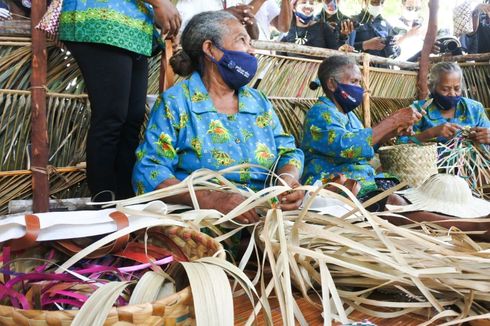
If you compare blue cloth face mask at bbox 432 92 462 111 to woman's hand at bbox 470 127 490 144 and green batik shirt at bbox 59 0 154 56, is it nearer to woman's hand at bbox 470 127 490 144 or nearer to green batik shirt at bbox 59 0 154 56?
woman's hand at bbox 470 127 490 144

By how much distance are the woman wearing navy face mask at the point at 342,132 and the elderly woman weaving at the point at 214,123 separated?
0.46m

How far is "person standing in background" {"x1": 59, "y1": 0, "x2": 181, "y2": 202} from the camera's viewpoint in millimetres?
1616

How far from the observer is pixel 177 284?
63 cm

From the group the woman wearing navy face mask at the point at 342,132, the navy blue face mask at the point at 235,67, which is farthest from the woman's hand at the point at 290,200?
the woman wearing navy face mask at the point at 342,132

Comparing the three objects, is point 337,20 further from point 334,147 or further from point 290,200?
point 290,200

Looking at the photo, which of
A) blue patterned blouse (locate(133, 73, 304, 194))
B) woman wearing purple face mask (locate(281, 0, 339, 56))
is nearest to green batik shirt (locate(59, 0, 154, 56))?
blue patterned blouse (locate(133, 73, 304, 194))

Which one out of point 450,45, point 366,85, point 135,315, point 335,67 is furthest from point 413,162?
point 450,45

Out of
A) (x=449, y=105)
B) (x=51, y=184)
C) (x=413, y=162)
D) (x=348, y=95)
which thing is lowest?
(x=51, y=184)

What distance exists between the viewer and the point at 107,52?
1.66 metres

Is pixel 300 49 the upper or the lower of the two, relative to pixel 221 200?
upper

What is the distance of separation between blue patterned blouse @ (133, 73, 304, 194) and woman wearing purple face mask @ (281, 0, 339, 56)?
9.18ft

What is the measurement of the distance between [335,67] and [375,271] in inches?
62.3

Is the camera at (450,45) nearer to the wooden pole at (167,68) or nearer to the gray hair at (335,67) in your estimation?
the gray hair at (335,67)

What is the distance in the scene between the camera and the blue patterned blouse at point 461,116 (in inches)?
111
